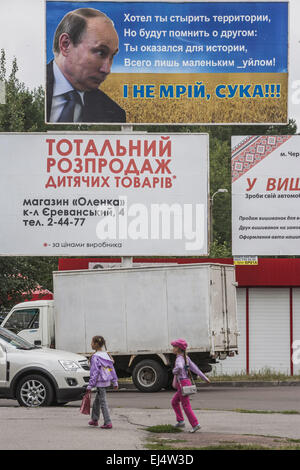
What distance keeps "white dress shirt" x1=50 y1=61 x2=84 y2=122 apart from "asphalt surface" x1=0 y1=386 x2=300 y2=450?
10.5 meters

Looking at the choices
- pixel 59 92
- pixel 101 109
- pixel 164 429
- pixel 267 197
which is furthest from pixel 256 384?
pixel 164 429

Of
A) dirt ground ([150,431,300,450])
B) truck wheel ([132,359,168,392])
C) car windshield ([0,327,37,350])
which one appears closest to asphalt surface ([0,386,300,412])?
truck wheel ([132,359,168,392])

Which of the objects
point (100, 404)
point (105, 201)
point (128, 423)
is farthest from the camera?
point (105, 201)

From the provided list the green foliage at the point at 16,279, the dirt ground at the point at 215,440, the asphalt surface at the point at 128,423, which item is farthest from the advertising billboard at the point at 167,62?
the dirt ground at the point at 215,440

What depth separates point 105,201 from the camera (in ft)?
95.2

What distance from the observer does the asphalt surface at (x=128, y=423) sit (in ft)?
41.2

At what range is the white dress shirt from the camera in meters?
Answer: 29.4

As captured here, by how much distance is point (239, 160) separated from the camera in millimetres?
31656

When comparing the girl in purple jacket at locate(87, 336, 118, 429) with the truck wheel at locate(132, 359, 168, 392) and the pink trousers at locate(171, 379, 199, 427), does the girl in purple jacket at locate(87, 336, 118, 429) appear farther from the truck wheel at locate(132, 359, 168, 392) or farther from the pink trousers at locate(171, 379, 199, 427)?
the truck wheel at locate(132, 359, 168, 392)

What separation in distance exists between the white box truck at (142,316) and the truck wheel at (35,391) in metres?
5.29

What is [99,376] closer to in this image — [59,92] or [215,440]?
[215,440]

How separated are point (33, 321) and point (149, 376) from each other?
3.14 metres

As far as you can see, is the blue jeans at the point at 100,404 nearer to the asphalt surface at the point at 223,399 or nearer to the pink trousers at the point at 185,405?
the pink trousers at the point at 185,405
